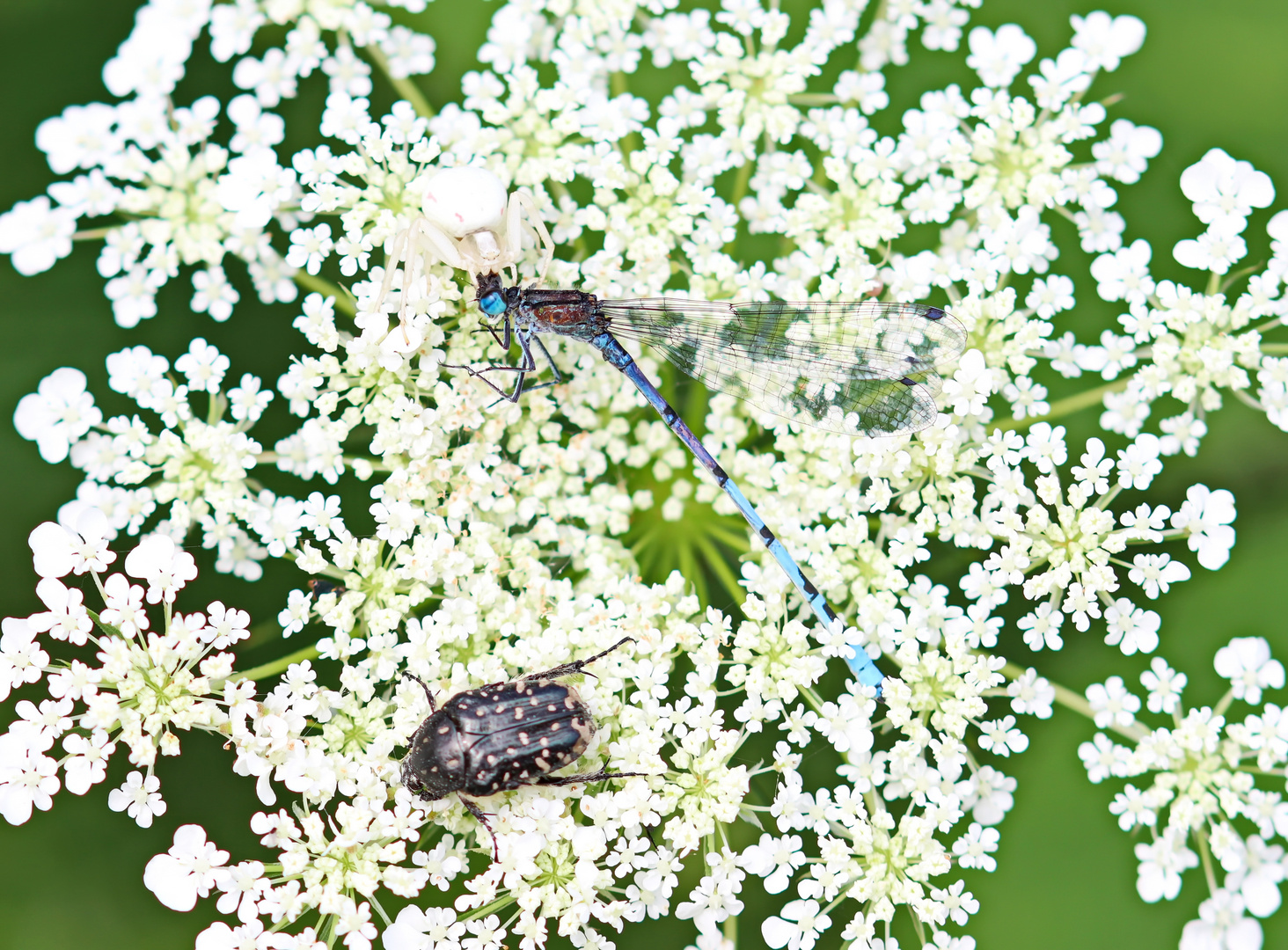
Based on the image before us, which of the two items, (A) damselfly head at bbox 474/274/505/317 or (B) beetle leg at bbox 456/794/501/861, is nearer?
(B) beetle leg at bbox 456/794/501/861

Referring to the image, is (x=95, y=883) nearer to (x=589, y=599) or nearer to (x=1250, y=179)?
(x=589, y=599)

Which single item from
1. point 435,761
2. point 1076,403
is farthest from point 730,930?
point 1076,403

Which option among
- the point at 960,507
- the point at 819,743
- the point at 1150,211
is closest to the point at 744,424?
the point at 960,507

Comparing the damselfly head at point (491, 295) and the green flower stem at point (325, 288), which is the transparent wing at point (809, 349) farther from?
the green flower stem at point (325, 288)

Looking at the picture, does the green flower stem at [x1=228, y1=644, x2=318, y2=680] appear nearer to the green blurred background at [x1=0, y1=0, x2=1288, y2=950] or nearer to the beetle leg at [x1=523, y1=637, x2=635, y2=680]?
the green blurred background at [x1=0, y1=0, x2=1288, y2=950]

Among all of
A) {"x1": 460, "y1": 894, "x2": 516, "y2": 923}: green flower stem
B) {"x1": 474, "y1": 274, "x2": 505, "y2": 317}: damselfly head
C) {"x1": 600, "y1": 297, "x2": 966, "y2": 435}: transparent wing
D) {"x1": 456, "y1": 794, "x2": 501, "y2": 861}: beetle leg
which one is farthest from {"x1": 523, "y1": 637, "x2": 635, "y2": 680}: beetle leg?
{"x1": 474, "y1": 274, "x2": 505, "y2": 317}: damselfly head

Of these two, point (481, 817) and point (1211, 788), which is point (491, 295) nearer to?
point (481, 817)
